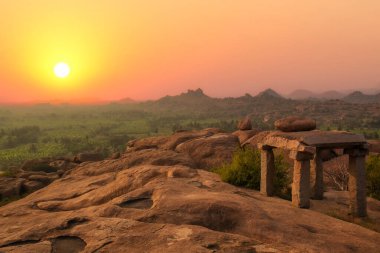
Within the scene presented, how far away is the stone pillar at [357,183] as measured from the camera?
50.8 feet

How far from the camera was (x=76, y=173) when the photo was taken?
25.8 m

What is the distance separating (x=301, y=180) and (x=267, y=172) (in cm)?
251

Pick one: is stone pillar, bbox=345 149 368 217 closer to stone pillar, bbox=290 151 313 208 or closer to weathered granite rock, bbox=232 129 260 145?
stone pillar, bbox=290 151 313 208

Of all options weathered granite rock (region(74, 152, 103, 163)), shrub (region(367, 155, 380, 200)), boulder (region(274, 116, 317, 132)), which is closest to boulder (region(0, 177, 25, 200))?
weathered granite rock (region(74, 152, 103, 163))

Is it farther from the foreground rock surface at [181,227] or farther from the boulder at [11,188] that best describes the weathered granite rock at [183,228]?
the boulder at [11,188]

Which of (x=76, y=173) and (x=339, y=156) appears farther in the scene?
(x=339, y=156)

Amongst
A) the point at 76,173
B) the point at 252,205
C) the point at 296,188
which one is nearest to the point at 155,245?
the point at 252,205

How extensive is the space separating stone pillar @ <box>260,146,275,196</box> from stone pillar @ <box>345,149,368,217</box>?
11.3ft

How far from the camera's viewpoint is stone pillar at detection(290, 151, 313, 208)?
48.4 ft

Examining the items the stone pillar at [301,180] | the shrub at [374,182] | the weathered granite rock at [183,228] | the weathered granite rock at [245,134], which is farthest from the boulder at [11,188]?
the shrub at [374,182]

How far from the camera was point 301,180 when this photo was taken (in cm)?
1505

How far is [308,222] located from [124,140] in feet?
337

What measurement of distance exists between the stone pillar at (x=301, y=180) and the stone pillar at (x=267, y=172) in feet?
7.10

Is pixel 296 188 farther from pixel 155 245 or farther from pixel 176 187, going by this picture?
pixel 155 245
